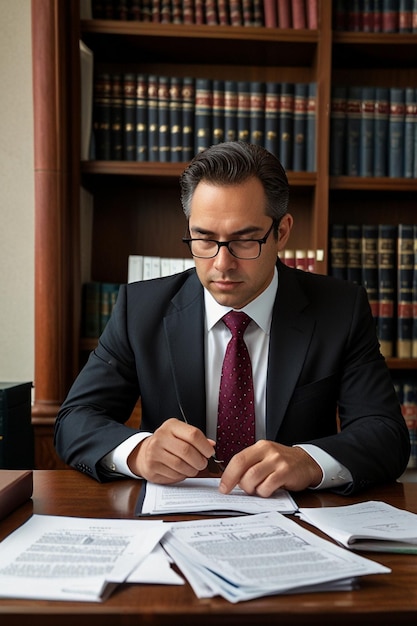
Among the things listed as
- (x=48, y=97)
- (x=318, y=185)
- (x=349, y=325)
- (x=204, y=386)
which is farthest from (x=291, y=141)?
(x=204, y=386)

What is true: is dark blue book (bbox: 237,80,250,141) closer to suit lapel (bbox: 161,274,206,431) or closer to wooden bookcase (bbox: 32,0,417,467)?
wooden bookcase (bbox: 32,0,417,467)

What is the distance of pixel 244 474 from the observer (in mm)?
1269

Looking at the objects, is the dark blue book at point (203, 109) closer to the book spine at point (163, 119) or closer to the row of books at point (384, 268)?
the book spine at point (163, 119)

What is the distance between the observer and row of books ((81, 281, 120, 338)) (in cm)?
279

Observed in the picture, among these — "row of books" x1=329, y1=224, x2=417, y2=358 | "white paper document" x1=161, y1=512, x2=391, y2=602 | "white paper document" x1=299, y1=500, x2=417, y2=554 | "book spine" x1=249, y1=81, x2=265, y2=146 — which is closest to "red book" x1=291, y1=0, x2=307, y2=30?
"book spine" x1=249, y1=81, x2=265, y2=146

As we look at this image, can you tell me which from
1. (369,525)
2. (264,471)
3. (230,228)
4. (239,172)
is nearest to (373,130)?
(239,172)

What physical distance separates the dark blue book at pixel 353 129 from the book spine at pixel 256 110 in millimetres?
330

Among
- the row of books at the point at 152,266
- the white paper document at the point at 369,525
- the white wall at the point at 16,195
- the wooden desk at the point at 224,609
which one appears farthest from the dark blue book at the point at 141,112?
the wooden desk at the point at 224,609

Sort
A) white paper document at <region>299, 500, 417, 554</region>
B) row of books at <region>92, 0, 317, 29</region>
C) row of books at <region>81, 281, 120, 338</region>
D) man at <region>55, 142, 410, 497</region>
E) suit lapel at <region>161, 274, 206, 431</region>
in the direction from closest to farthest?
1. white paper document at <region>299, 500, 417, 554</region>
2. man at <region>55, 142, 410, 497</region>
3. suit lapel at <region>161, 274, 206, 431</region>
4. row of books at <region>92, 0, 317, 29</region>
5. row of books at <region>81, 281, 120, 338</region>

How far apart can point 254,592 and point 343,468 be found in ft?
1.98

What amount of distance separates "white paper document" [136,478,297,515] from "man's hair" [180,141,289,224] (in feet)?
2.29

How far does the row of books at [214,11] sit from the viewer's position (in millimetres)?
2680

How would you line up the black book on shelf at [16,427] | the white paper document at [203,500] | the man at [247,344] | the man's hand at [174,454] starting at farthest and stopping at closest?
the black book on shelf at [16,427]
the man at [247,344]
the man's hand at [174,454]
the white paper document at [203,500]

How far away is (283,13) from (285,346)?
4.95ft
